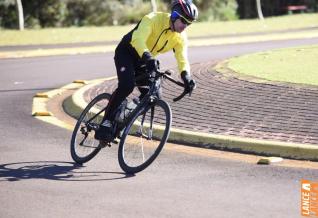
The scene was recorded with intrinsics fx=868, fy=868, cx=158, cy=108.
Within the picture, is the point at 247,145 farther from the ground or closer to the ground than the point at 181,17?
closer to the ground

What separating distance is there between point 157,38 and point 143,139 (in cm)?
103

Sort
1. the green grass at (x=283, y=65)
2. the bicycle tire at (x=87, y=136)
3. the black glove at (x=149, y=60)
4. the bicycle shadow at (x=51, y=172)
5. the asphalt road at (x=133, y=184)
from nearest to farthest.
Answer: the asphalt road at (x=133, y=184) < the black glove at (x=149, y=60) < the bicycle shadow at (x=51, y=172) < the bicycle tire at (x=87, y=136) < the green grass at (x=283, y=65)

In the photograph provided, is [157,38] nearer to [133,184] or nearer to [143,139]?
[143,139]

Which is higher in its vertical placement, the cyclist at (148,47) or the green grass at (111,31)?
the cyclist at (148,47)

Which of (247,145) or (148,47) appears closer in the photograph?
(148,47)

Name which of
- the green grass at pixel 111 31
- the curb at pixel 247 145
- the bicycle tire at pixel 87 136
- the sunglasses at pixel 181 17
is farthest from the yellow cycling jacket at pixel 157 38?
the green grass at pixel 111 31

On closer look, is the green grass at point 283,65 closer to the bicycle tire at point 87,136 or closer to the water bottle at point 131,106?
the bicycle tire at point 87,136

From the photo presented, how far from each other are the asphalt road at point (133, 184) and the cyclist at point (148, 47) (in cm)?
67

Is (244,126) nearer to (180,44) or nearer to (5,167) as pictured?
(180,44)

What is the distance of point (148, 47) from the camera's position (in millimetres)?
8383

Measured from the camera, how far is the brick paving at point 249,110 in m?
9.94

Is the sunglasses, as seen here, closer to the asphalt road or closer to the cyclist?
the cyclist

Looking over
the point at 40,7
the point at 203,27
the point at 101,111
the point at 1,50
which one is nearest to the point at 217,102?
the point at 101,111

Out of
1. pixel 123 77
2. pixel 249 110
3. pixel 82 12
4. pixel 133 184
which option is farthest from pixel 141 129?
pixel 82 12
